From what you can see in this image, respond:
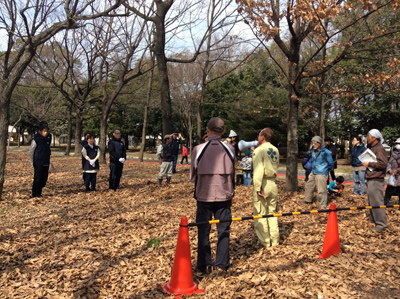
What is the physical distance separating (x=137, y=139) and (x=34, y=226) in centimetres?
4081

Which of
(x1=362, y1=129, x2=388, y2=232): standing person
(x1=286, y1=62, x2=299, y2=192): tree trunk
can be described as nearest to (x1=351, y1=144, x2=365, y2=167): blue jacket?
(x1=286, y1=62, x2=299, y2=192): tree trunk

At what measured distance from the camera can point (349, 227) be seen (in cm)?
654

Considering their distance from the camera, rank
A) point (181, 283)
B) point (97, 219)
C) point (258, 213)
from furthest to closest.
Result: point (97, 219) → point (258, 213) → point (181, 283)

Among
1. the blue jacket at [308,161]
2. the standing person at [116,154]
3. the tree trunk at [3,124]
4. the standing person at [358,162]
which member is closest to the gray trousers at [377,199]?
the blue jacket at [308,161]

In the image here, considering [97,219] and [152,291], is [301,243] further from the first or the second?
[97,219]

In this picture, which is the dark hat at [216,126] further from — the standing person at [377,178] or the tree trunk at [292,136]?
the tree trunk at [292,136]

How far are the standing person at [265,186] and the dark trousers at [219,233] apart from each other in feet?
3.67

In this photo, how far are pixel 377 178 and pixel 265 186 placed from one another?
2.40 metres

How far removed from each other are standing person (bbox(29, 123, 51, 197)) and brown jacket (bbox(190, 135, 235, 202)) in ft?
21.9

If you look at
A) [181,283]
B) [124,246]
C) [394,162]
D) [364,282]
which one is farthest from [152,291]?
[394,162]

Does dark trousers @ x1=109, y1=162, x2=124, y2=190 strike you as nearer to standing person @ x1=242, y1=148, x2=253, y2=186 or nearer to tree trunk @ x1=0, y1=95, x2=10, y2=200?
tree trunk @ x1=0, y1=95, x2=10, y2=200

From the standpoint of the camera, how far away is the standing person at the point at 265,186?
5277 millimetres

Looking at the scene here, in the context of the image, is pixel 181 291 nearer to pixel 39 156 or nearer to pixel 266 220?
pixel 266 220

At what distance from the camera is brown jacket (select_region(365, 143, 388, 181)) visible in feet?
20.0
